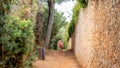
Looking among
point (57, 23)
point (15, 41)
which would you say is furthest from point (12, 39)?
point (57, 23)

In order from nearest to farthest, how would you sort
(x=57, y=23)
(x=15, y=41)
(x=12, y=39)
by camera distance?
(x=12, y=39)
(x=15, y=41)
(x=57, y=23)

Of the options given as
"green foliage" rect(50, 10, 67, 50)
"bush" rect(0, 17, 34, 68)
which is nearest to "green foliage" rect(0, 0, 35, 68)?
"bush" rect(0, 17, 34, 68)

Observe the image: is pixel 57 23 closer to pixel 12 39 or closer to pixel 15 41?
pixel 15 41

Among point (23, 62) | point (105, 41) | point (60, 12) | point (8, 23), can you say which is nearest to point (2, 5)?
point (8, 23)

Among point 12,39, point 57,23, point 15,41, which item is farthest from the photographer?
point 57,23

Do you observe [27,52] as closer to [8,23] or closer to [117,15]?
[8,23]

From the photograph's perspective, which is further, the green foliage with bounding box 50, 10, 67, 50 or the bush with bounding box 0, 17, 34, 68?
the green foliage with bounding box 50, 10, 67, 50

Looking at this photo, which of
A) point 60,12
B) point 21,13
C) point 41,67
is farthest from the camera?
point 60,12

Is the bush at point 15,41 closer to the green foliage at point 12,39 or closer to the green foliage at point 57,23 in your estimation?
the green foliage at point 12,39

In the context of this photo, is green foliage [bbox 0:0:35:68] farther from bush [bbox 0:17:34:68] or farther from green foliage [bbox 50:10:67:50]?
green foliage [bbox 50:10:67:50]

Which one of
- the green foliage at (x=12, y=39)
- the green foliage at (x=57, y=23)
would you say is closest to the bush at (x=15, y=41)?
the green foliage at (x=12, y=39)

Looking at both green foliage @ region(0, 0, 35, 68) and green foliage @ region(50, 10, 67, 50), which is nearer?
green foliage @ region(0, 0, 35, 68)

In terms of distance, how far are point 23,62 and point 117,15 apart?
3834mm

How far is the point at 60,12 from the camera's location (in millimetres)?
24906
